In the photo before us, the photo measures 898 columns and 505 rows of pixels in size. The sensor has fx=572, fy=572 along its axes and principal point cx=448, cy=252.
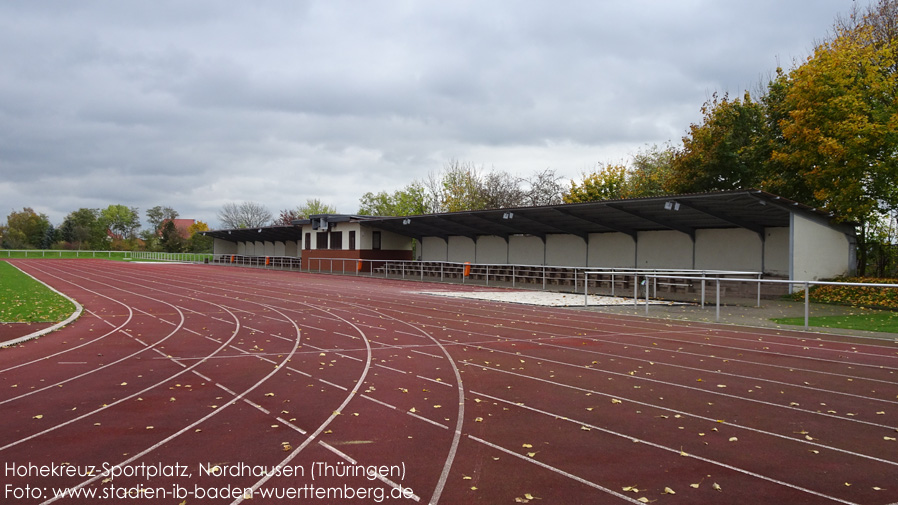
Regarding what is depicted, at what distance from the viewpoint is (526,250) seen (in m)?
31.2

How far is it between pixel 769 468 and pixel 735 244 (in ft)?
66.2

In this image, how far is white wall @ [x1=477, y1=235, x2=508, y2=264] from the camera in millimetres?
32531

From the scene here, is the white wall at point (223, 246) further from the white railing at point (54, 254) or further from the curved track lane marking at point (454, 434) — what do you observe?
the curved track lane marking at point (454, 434)

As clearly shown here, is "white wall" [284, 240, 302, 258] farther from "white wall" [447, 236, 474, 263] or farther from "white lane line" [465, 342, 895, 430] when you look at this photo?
"white lane line" [465, 342, 895, 430]

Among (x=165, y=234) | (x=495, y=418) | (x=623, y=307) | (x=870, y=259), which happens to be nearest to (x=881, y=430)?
(x=495, y=418)

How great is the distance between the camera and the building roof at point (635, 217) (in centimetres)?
1875

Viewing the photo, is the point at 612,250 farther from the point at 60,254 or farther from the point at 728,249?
the point at 60,254

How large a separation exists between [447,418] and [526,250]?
2582cm

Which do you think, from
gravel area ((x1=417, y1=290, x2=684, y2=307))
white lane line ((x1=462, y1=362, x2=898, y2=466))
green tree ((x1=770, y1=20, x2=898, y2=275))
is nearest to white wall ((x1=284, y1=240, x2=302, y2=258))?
gravel area ((x1=417, y1=290, x2=684, y2=307))

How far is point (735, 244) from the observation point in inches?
888

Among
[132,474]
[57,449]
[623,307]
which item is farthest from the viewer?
[623,307]

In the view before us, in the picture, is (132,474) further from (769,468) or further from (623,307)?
(623,307)

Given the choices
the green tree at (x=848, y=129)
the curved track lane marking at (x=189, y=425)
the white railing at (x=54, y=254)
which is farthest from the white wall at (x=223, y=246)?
the curved track lane marking at (x=189, y=425)

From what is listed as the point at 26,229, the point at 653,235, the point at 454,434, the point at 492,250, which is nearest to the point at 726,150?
the point at 653,235
